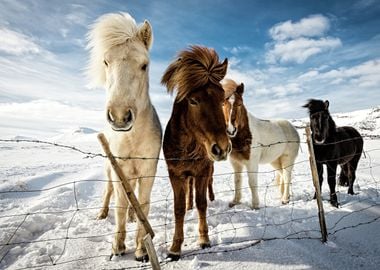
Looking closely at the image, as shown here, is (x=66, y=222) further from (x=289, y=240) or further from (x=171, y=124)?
(x=289, y=240)

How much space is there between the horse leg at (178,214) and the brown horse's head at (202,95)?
58 cm

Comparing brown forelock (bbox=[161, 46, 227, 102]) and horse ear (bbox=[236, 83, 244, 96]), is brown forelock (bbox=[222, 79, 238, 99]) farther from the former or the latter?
brown forelock (bbox=[161, 46, 227, 102])

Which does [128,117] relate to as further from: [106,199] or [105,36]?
[106,199]

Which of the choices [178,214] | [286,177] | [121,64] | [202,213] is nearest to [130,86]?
[121,64]

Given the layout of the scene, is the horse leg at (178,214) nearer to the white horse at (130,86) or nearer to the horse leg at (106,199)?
the white horse at (130,86)

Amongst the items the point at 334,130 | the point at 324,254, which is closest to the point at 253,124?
the point at 334,130

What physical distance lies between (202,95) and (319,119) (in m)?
3.64

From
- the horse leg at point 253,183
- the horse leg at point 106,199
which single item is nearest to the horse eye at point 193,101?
the horse leg at point 106,199

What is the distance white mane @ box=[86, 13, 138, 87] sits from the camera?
2809mm

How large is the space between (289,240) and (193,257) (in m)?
1.30

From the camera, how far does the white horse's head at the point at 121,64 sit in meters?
2.25

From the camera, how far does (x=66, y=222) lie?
4098 millimetres

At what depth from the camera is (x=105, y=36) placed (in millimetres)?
2840

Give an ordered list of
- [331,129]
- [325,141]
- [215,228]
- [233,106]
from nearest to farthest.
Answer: [215,228], [233,106], [325,141], [331,129]
